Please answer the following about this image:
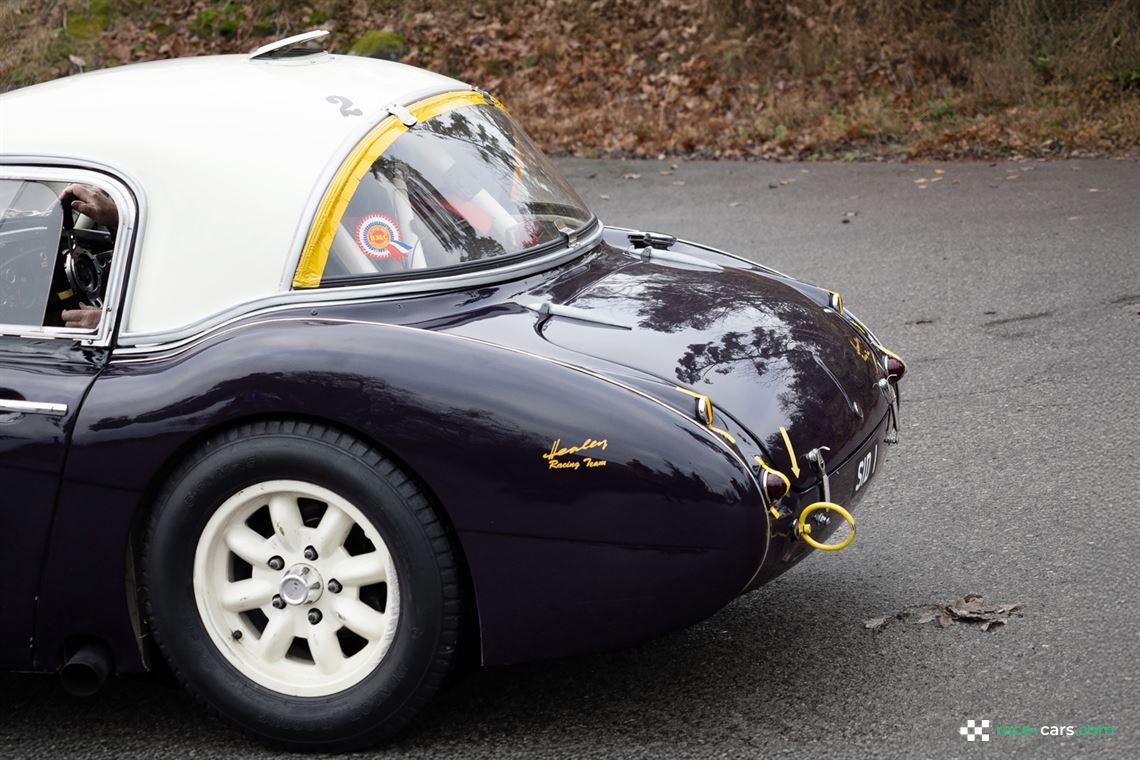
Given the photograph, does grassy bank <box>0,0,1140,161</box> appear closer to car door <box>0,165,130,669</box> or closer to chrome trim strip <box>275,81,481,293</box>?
chrome trim strip <box>275,81,481,293</box>

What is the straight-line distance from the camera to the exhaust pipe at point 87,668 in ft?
10.7

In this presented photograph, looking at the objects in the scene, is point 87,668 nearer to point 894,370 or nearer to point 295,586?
point 295,586

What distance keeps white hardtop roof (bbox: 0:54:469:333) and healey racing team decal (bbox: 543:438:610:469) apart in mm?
924

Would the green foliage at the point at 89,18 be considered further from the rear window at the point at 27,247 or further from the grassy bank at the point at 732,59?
the rear window at the point at 27,247

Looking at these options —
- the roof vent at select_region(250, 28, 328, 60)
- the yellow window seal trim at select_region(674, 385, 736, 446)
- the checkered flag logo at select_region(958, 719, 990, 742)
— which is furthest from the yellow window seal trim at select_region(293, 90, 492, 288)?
the checkered flag logo at select_region(958, 719, 990, 742)

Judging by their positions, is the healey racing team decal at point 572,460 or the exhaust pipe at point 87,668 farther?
the exhaust pipe at point 87,668

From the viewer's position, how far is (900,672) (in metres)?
3.50

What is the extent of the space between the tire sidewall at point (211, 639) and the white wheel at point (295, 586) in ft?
0.09

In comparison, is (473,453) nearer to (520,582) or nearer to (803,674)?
(520,582)

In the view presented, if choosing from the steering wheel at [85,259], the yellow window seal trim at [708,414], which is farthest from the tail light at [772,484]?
the steering wheel at [85,259]

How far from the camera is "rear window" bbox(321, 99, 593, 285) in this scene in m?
3.56

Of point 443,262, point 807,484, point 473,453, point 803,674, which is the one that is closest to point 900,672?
point 803,674

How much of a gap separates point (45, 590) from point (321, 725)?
776 millimetres

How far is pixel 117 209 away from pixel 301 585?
45.9 inches
